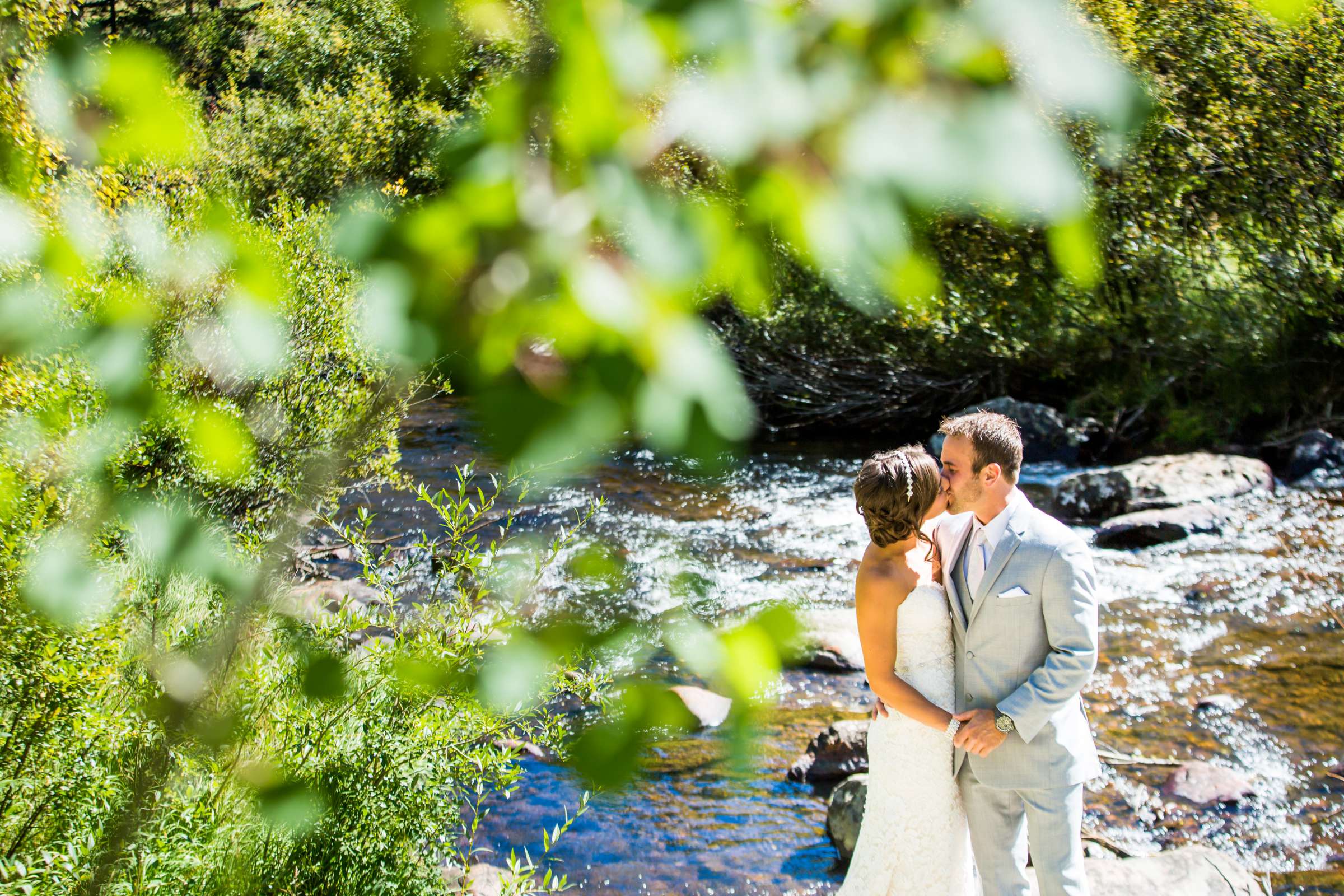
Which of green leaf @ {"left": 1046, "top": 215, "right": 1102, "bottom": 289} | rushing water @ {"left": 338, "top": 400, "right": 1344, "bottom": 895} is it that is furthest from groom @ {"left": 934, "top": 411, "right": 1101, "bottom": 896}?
green leaf @ {"left": 1046, "top": 215, "right": 1102, "bottom": 289}

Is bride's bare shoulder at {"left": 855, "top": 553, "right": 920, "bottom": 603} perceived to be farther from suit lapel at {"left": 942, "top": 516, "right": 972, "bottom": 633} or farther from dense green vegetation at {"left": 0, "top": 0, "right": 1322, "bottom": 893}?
dense green vegetation at {"left": 0, "top": 0, "right": 1322, "bottom": 893}

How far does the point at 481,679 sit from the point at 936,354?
54.0ft

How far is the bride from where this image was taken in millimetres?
3859

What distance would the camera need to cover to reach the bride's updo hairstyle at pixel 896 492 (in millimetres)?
3729

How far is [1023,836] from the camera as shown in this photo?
3939 millimetres

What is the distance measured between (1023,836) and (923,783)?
1.47 ft

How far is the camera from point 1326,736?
6641 mm

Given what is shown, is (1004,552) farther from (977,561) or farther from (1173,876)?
(1173,876)

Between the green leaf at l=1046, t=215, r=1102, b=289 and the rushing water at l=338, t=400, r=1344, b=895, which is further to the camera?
the rushing water at l=338, t=400, r=1344, b=895

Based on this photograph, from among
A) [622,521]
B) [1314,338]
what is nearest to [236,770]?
[622,521]

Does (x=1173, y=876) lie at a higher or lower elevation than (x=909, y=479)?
lower

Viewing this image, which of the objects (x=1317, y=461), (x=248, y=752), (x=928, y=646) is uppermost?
(x=1317, y=461)

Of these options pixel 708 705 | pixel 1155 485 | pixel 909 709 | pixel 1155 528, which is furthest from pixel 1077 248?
pixel 1155 485

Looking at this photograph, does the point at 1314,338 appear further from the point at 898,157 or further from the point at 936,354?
the point at 898,157
